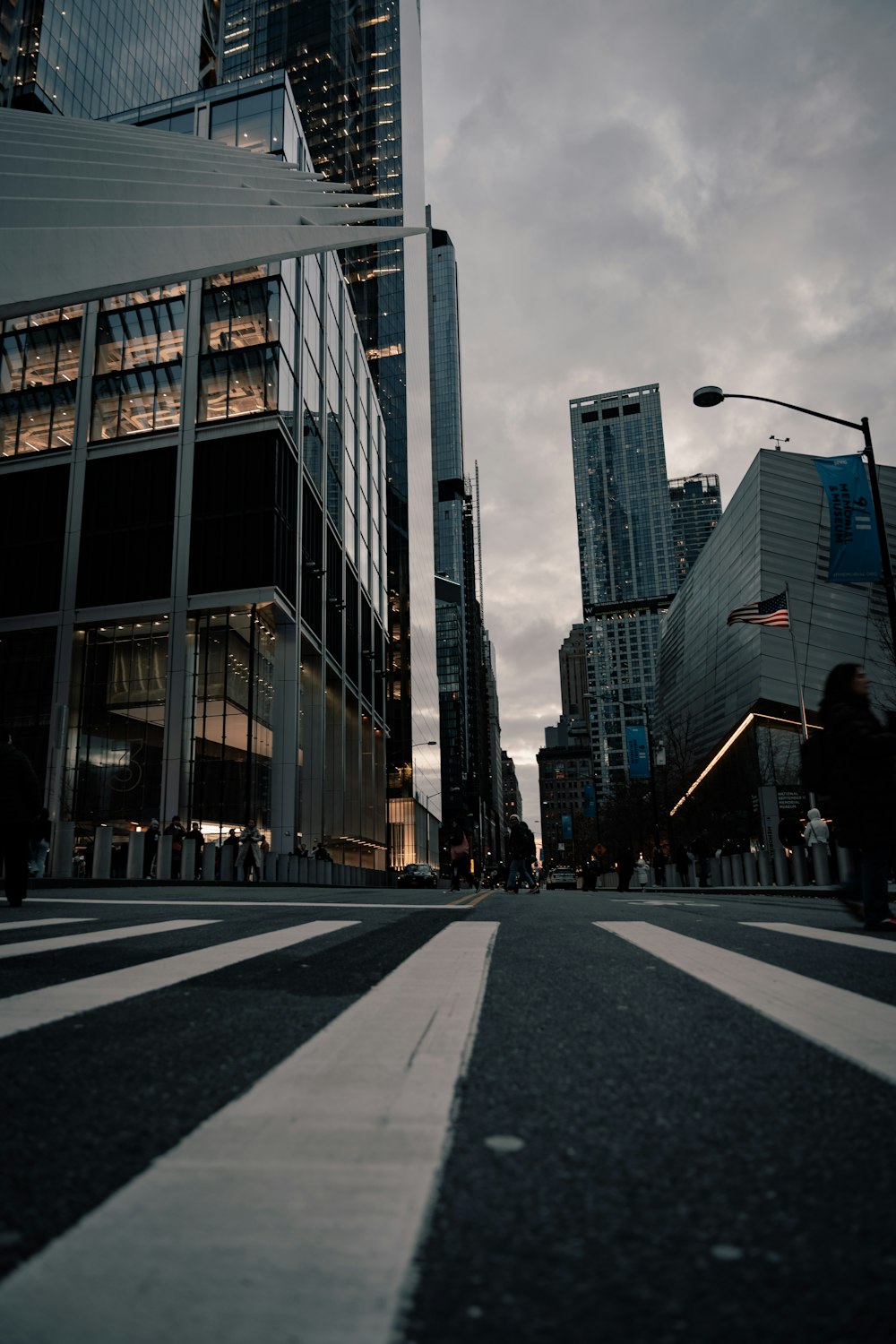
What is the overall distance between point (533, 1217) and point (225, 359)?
42.2 metres

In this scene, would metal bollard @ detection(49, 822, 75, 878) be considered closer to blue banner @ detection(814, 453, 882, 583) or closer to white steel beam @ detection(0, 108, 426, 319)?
white steel beam @ detection(0, 108, 426, 319)

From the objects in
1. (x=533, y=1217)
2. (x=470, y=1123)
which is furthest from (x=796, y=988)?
(x=533, y=1217)

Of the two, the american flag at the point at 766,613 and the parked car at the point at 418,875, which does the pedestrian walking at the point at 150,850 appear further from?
the parked car at the point at 418,875

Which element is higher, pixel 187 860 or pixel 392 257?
pixel 392 257

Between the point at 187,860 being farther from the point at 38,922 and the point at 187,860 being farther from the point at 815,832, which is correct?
the point at 38,922

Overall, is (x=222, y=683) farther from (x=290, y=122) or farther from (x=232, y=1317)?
(x=232, y=1317)

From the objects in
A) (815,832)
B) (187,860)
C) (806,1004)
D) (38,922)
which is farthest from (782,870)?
(806,1004)

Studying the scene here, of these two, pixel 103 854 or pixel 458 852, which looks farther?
pixel 458 852

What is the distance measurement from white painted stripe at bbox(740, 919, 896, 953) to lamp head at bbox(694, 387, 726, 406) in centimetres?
1374

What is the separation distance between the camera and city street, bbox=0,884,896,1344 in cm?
106

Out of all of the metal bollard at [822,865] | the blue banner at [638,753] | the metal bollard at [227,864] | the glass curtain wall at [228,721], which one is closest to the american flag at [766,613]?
the metal bollard at [822,865]

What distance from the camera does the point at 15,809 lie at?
9156 millimetres

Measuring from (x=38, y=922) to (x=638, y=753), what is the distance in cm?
3903

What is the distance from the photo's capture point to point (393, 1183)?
1447 millimetres
